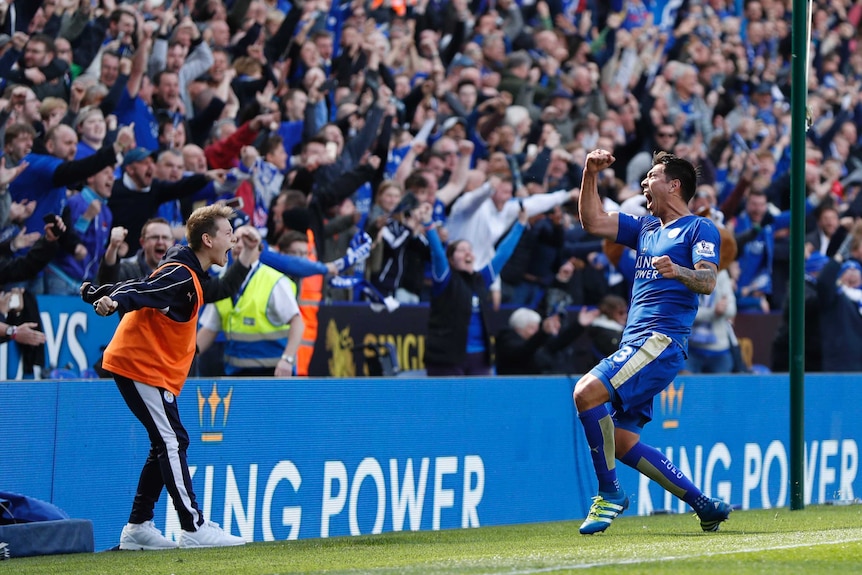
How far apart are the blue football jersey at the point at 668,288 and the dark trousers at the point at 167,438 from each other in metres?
2.43

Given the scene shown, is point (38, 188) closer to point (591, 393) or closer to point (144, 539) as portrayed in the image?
point (144, 539)

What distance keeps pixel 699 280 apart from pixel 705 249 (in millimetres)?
198

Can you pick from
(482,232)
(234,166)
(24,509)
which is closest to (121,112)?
(234,166)

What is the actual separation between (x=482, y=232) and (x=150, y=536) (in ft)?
19.8

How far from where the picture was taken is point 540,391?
35.3 feet

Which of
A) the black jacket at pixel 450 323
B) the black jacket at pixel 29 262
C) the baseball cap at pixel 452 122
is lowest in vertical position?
the black jacket at pixel 450 323

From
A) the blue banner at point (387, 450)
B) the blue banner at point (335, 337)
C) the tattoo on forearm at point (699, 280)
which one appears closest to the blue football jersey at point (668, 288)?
the tattoo on forearm at point (699, 280)

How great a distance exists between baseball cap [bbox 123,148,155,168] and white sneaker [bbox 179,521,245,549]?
3821mm

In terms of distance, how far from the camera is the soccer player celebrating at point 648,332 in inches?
297

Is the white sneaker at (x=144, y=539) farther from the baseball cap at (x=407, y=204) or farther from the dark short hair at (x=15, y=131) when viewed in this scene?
the baseball cap at (x=407, y=204)

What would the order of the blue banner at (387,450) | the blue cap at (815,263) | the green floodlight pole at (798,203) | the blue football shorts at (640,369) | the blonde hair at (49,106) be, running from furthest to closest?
1. the blue cap at (815,263)
2. the blonde hair at (49,106)
3. the green floodlight pole at (798,203)
4. the blue banner at (387,450)
5. the blue football shorts at (640,369)

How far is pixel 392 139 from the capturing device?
13.7 m

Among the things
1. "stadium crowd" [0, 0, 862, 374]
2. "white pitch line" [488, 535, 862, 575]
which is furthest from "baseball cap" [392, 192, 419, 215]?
"white pitch line" [488, 535, 862, 575]

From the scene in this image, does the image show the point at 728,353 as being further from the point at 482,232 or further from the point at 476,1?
the point at 476,1
